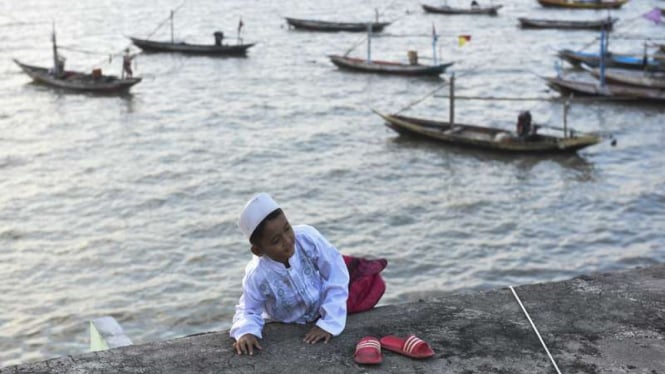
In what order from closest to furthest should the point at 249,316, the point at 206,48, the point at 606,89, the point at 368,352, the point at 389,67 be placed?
the point at 368,352 < the point at 249,316 < the point at 606,89 < the point at 389,67 < the point at 206,48

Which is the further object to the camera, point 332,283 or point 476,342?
point 332,283

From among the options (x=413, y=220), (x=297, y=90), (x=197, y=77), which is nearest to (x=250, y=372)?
(x=413, y=220)

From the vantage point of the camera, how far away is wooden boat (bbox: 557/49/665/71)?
27969 millimetres

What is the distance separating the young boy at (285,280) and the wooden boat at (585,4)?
44.8m

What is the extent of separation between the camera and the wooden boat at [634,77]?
25.6 m

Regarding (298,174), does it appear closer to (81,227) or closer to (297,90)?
(81,227)

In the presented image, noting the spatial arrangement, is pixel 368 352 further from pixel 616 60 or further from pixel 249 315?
pixel 616 60

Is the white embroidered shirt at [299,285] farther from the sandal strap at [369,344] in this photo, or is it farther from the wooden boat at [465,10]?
the wooden boat at [465,10]

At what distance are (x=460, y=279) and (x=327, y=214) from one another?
3.84m

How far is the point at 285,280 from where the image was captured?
4008 mm

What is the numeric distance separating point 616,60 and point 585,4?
1814 cm

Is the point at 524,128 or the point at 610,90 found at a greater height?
the point at 610,90

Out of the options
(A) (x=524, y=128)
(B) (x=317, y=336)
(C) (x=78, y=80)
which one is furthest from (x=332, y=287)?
(C) (x=78, y=80)

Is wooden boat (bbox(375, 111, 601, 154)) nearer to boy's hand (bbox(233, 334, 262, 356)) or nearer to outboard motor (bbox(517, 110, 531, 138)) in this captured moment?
outboard motor (bbox(517, 110, 531, 138))
